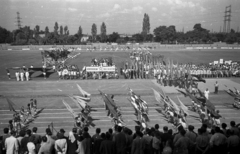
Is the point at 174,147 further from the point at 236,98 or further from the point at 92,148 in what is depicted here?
the point at 236,98

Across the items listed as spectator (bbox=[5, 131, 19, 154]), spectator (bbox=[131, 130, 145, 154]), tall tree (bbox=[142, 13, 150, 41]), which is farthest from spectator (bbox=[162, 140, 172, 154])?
tall tree (bbox=[142, 13, 150, 41])

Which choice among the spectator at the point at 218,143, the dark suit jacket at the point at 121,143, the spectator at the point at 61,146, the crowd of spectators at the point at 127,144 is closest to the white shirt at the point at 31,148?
the crowd of spectators at the point at 127,144

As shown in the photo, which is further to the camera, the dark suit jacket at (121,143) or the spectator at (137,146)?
the dark suit jacket at (121,143)

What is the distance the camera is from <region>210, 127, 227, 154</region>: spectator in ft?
25.9

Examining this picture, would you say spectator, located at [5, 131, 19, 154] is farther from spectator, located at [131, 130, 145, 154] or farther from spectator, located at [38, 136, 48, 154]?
spectator, located at [131, 130, 145, 154]

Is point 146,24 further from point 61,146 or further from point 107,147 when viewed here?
point 61,146

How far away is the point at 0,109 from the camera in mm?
18219

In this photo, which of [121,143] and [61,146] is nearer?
[61,146]

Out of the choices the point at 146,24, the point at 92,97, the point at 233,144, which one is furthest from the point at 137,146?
the point at 146,24

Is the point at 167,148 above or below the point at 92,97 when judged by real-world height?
above

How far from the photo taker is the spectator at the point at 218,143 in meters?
7.91

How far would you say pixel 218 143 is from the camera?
25.9 ft

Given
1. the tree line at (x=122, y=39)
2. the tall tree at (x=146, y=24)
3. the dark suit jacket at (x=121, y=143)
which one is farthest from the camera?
the tall tree at (x=146, y=24)

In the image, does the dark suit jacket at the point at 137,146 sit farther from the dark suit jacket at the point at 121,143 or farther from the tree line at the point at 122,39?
the tree line at the point at 122,39
